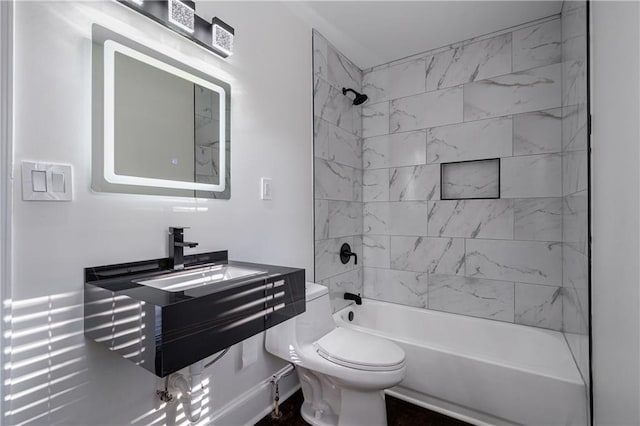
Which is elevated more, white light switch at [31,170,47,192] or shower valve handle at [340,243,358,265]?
white light switch at [31,170,47,192]

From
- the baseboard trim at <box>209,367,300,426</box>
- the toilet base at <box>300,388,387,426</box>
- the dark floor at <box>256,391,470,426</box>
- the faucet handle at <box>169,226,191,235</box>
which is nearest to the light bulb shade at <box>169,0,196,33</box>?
the faucet handle at <box>169,226,191,235</box>

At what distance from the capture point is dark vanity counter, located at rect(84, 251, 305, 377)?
0.92m

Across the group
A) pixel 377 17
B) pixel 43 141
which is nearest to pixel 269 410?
pixel 43 141

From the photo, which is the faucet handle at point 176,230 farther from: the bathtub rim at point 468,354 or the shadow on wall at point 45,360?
the bathtub rim at point 468,354

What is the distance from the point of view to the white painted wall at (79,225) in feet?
Answer: 3.26

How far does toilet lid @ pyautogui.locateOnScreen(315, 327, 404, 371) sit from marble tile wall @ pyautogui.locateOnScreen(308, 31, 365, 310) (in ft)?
1.89

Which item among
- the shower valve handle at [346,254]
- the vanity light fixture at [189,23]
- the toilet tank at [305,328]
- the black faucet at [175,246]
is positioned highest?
the vanity light fixture at [189,23]

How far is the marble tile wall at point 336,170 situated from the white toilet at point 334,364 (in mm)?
539

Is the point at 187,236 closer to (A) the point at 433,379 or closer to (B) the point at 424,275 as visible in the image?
(A) the point at 433,379

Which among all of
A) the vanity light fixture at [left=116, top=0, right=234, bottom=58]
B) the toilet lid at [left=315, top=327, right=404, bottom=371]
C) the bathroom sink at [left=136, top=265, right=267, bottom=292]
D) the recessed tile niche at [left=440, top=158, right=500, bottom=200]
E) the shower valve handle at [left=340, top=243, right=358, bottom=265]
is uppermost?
the vanity light fixture at [left=116, top=0, right=234, bottom=58]

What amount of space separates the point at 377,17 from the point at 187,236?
1930 millimetres

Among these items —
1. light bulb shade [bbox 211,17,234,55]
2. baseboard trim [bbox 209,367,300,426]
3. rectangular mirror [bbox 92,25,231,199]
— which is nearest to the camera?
rectangular mirror [bbox 92,25,231,199]

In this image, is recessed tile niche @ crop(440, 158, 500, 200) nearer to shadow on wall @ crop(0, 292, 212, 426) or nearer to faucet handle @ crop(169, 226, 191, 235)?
faucet handle @ crop(169, 226, 191, 235)

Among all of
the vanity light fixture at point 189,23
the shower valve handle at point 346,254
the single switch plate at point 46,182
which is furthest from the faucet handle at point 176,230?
the shower valve handle at point 346,254
